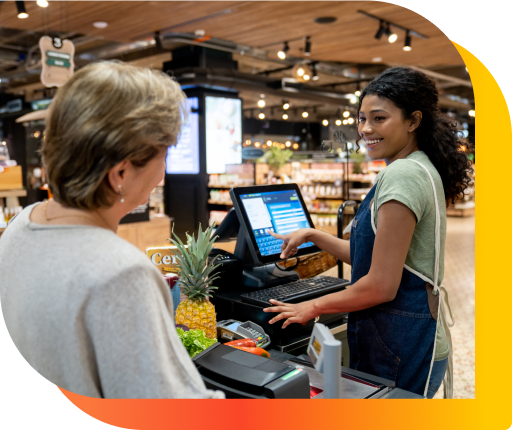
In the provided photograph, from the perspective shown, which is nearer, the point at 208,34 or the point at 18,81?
the point at 208,34

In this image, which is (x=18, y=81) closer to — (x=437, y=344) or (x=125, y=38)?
(x=125, y=38)

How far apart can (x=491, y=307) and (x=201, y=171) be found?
25.1 feet

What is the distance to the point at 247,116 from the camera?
22.1m

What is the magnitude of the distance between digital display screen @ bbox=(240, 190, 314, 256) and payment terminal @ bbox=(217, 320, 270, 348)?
1.15ft

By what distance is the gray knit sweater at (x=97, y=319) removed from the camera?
0.73 metres

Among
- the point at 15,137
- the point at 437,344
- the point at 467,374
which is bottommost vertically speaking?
the point at 467,374

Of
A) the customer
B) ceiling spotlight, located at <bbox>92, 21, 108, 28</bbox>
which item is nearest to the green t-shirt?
the customer

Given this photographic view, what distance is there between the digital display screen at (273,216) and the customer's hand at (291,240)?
0.15 ft

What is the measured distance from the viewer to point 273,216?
206cm

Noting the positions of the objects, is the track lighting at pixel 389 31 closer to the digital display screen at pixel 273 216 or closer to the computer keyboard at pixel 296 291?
the digital display screen at pixel 273 216

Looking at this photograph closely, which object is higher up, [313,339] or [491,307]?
[313,339]

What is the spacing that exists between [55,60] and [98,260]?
5.34m

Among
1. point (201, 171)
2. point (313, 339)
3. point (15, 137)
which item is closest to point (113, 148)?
point (313, 339)

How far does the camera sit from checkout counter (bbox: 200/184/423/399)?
3.36ft
